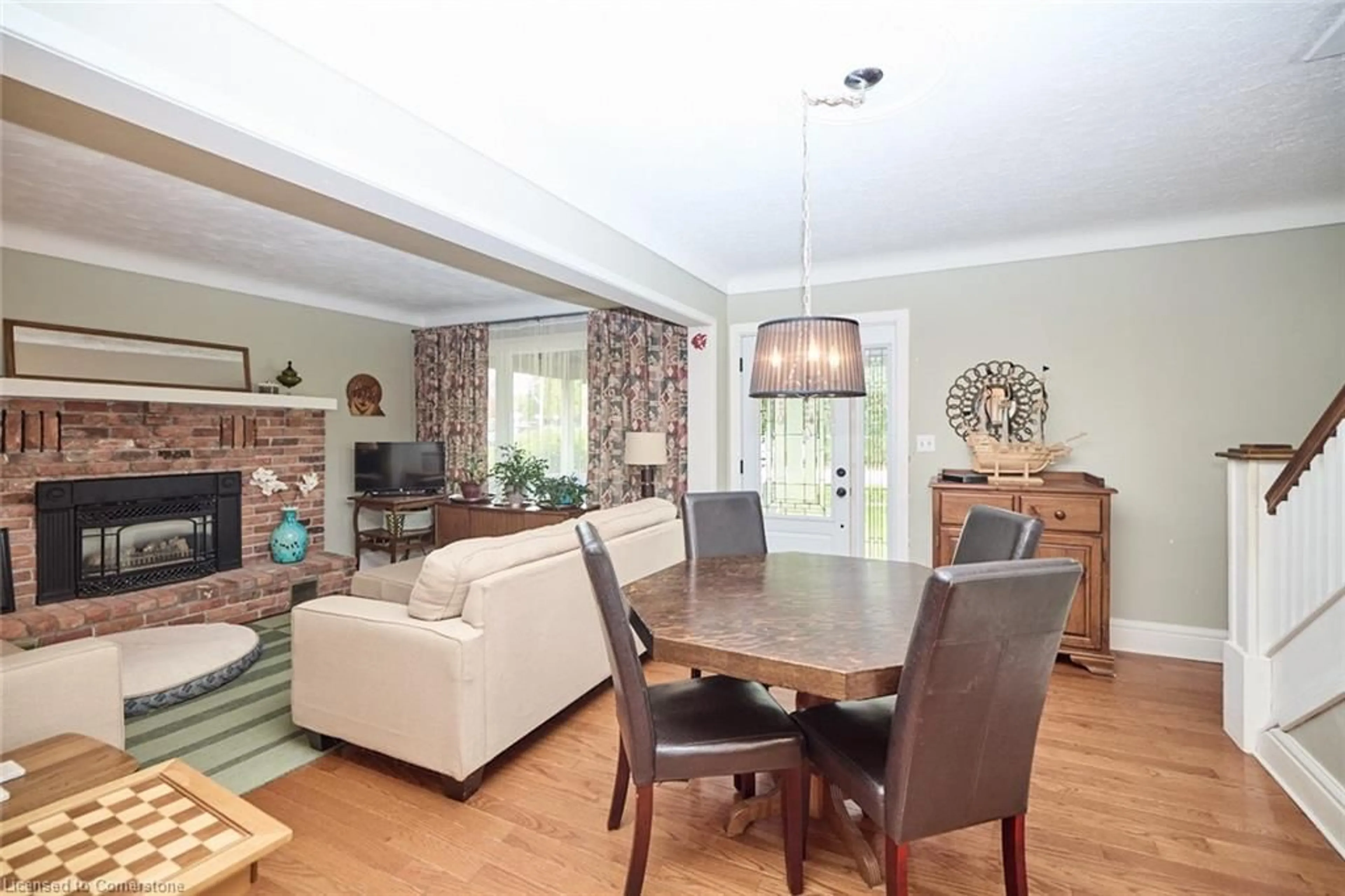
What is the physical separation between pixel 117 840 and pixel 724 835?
1577 mm

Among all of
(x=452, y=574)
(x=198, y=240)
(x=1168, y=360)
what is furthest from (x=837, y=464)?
(x=198, y=240)

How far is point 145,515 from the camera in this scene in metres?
4.08

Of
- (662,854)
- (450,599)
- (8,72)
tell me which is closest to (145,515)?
(450,599)

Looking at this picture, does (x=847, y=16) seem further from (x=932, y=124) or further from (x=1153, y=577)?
(x=1153, y=577)

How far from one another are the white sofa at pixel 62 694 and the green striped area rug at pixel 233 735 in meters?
0.58

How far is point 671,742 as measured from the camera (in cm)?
170

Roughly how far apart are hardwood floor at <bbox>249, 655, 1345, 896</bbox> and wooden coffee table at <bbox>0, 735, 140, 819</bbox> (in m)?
0.60

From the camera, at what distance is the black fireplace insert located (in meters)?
3.67

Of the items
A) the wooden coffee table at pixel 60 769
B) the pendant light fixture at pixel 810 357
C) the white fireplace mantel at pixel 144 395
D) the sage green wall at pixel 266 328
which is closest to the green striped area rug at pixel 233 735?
the wooden coffee table at pixel 60 769

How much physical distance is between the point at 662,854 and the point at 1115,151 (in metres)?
3.22

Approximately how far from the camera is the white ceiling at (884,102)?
176 cm

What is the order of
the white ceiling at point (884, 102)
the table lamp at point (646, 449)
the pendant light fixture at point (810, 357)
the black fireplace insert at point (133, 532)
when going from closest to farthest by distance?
1. the white ceiling at point (884, 102)
2. the pendant light fixture at point (810, 357)
3. the black fireplace insert at point (133, 532)
4. the table lamp at point (646, 449)

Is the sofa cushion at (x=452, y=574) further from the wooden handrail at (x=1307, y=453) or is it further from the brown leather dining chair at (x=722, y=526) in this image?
the wooden handrail at (x=1307, y=453)

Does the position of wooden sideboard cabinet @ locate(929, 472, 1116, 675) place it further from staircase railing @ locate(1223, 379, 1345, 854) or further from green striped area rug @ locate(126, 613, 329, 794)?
green striped area rug @ locate(126, 613, 329, 794)
